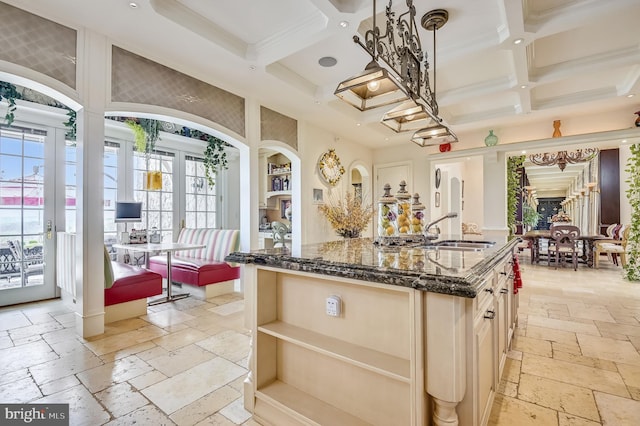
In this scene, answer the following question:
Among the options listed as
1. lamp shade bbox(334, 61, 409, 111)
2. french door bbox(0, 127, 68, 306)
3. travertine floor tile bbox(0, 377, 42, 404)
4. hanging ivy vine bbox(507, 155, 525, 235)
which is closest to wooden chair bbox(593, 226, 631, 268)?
hanging ivy vine bbox(507, 155, 525, 235)

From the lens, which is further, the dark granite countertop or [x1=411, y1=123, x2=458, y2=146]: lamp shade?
[x1=411, y1=123, x2=458, y2=146]: lamp shade

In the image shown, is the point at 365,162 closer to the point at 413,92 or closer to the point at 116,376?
the point at 413,92

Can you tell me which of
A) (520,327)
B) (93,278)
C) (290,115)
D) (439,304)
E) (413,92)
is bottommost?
(520,327)

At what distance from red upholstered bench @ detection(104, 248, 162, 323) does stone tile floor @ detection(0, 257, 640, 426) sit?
0.44 ft

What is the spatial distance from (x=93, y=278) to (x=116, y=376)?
1.10 m

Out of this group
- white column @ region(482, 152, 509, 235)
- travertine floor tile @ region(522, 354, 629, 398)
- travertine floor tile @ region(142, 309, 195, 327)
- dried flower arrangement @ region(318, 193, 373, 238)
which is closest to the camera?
travertine floor tile @ region(522, 354, 629, 398)

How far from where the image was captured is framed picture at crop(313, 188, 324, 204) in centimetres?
532

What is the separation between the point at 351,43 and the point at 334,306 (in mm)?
2784

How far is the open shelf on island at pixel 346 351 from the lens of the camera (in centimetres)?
116

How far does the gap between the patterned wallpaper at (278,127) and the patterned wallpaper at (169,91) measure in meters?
0.40

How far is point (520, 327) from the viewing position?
3.00 metres

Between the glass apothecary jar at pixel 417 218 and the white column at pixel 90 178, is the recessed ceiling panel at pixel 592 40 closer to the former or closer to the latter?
the glass apothecary jar at pixel 417 218

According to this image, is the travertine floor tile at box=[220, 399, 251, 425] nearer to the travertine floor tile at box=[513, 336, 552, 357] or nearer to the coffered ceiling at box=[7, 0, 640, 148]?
the travertine floor tile at box=[513, 336, 552, 357]

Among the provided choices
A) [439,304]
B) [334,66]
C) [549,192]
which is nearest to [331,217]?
[334,66]
